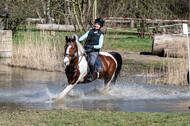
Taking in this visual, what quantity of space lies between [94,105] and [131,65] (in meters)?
8.49

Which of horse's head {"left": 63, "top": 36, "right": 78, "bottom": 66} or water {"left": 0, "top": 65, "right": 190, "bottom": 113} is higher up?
horse's head {"left": 63, "top": 36, "right": 78, "bottom": 66}

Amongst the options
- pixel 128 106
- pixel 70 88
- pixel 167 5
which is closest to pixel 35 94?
pixel 70 88

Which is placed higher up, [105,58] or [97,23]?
[97,23]

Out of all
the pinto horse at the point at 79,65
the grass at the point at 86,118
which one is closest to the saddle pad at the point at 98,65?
the pinto horse at the point at 79,65

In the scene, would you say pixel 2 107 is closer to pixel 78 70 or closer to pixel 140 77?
pixel 78 70

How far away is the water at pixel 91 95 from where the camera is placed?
388 inches

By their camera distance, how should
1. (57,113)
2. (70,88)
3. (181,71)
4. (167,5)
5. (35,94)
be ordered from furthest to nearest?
(167,5) → (181,71) → (35,94) → (70,88) → (57,113)

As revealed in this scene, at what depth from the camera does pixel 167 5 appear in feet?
131

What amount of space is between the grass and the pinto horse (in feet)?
7.11

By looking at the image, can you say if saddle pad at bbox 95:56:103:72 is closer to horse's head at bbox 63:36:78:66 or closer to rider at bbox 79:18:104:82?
rider at bbox 79:18:104:82

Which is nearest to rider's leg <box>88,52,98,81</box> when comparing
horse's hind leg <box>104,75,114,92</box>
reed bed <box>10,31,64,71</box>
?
horse's hind leg <box>104,75,114,92</box>

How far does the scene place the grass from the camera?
7.42m

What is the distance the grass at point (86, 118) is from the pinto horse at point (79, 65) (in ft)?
7.11

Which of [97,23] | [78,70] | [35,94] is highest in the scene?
[97,23]
